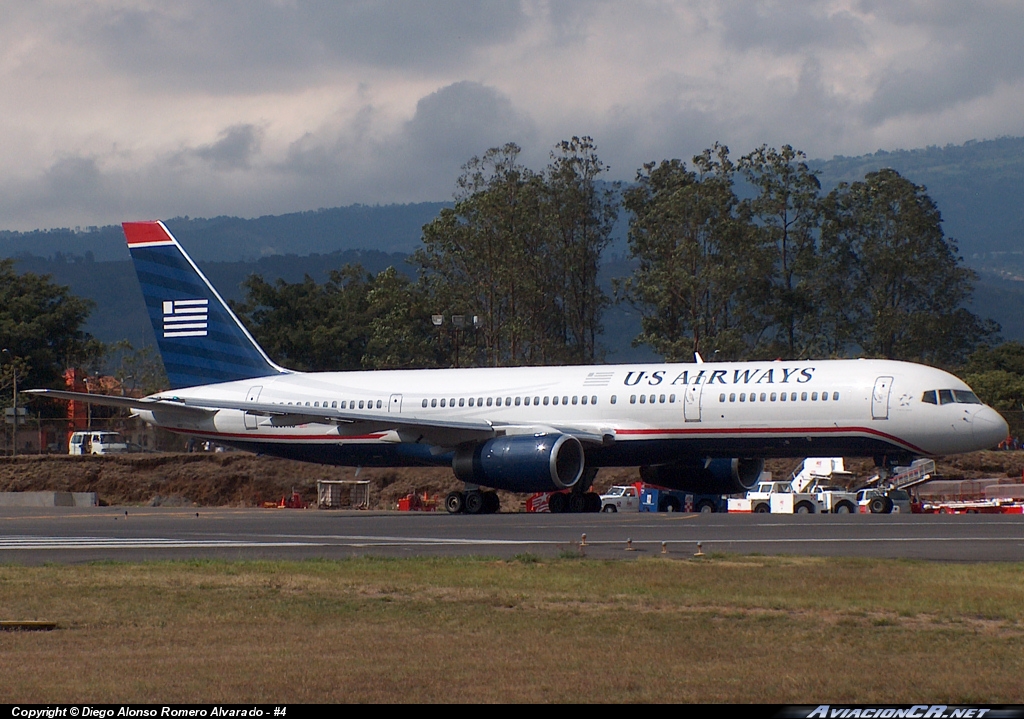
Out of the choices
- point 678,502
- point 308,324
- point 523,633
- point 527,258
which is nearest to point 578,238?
point 527,258

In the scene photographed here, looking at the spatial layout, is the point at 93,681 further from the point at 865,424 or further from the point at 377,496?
the point at 377,496

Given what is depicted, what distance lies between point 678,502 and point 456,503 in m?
9.70

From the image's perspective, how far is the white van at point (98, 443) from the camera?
70312 millimetres

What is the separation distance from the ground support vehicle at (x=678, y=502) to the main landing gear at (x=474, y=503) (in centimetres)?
719

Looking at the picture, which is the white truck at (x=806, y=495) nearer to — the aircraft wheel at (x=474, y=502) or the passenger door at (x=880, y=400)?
the passenger door at (x=880, y=400)

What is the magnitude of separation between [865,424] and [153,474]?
3349 centimetres

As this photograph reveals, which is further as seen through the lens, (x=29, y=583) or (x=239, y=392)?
(x=239, y=392)

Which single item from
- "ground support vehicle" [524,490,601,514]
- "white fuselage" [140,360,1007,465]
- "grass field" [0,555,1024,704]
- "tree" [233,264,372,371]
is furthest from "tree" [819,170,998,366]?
"grass field" [0,555,1024,704]

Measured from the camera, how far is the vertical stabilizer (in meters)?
40.9

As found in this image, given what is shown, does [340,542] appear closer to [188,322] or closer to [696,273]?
[188,322]

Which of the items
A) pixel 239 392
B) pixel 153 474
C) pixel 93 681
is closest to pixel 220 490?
pixel 153 474

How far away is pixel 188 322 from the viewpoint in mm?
41094
